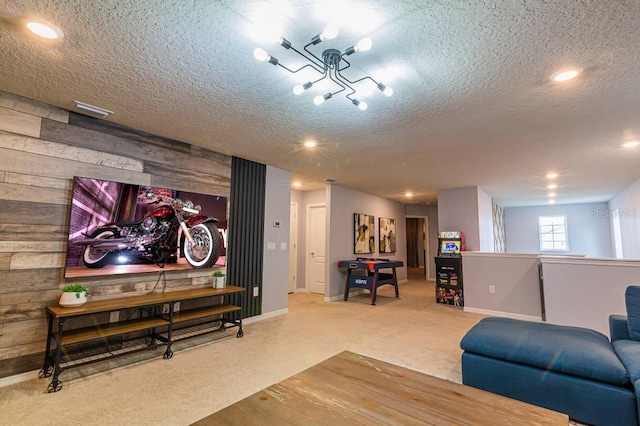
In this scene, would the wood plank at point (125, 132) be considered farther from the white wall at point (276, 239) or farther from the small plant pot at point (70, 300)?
the small plant pot at point (70, 300)

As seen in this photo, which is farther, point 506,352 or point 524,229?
point 524,229

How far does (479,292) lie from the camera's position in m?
5.26

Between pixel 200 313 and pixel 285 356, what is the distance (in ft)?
3.79

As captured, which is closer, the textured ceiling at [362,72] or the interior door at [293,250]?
the textured ceiling at [362,72]

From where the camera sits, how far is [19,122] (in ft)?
8.68

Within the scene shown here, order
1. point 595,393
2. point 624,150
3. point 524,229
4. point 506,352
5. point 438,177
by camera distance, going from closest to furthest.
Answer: point 595,393
point 506,352
point 624,150
point 438,177
point 524,229

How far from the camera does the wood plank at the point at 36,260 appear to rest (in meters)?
2.59

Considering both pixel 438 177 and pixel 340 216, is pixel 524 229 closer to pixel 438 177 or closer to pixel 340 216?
pixel 438 177

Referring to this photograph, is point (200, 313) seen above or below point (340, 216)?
below

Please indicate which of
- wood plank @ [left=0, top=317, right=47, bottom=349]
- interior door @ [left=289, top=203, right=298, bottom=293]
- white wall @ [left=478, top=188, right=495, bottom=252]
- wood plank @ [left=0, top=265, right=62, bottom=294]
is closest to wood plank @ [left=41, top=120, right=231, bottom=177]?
wood plank @ [left=0, top=265, right=62, bottom=294]

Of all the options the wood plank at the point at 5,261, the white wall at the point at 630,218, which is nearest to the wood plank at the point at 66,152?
the wood plank at the point at 5,261

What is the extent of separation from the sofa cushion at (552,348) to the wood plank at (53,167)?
149 inches

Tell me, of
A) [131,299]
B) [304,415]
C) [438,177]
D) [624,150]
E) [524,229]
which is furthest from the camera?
[524,229]

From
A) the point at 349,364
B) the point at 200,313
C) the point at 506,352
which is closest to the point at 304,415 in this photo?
the point at 349,364
